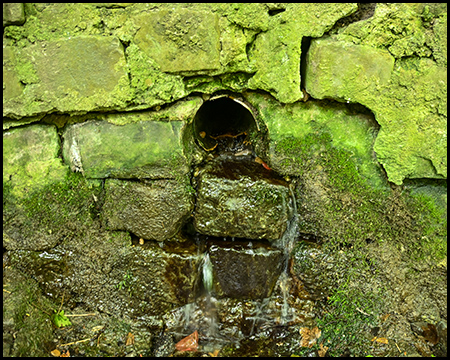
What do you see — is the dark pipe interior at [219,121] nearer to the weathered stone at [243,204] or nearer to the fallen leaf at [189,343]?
the weathered stone at [243,204]


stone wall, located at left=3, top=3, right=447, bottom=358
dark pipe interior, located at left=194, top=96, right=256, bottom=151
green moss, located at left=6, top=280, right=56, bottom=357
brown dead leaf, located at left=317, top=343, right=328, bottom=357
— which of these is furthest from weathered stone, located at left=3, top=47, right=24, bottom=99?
brown dead leaf, located at left=317, top=343, right=328, bottom=357

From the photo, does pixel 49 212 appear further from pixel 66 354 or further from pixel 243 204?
pixel 243 204

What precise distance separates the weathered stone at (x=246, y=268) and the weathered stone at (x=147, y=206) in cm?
34

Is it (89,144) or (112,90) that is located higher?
(112,90)

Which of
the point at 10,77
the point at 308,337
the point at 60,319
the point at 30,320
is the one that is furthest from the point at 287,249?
the point at 10,77

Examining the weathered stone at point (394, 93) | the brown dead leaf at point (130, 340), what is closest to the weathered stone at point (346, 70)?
the weathered stone at point (394, 93)

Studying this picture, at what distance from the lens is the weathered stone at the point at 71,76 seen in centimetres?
187

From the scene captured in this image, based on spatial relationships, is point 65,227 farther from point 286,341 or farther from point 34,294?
point 286,341

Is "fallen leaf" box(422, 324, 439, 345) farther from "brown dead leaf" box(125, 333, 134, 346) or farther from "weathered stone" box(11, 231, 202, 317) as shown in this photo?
"brown dead leaf" box(125, 333, 134, 346)

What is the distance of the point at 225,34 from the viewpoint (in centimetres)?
188

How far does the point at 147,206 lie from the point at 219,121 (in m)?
0.98

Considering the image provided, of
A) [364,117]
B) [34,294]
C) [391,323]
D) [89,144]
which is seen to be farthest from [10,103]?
[391,323]

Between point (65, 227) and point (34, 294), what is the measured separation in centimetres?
47

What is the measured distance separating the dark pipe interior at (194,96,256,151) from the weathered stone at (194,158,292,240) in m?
0.33
